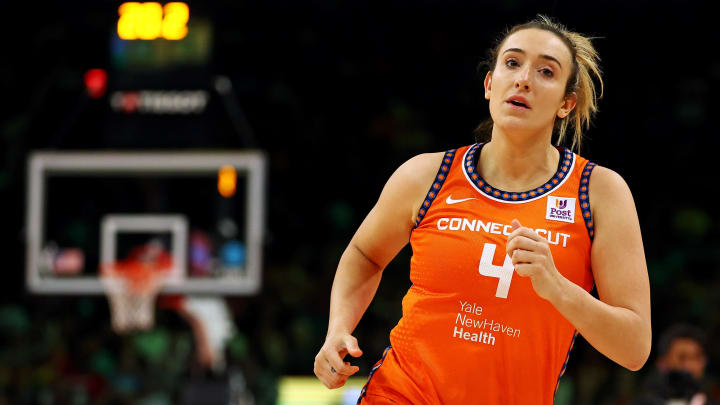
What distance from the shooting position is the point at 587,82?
2.80m

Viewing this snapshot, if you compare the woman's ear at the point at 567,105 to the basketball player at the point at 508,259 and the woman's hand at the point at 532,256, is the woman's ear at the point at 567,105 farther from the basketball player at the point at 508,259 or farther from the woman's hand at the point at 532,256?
the woman's hand at the point at 532,256

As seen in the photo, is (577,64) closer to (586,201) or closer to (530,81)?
(530,81)

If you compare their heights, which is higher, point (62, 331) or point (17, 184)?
point (17, 184)

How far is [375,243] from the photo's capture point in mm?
2787

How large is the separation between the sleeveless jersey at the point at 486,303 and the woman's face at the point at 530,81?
17 centimetres

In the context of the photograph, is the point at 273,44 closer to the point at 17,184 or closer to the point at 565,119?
the point at 17,184

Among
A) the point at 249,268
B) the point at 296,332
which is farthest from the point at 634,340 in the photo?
the point at 296,332

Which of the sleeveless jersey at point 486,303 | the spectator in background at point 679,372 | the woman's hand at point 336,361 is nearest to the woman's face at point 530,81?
the sleeveless jersey at point 486,303

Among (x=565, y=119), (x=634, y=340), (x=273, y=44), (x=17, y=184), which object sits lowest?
(x=17, y=184)

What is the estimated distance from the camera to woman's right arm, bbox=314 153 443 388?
268 cm

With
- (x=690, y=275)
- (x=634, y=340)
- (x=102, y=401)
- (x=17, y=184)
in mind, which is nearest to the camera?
(x=634, y=340)

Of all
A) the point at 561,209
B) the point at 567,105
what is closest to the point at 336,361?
the point at 561,209

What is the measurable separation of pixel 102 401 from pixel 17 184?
301 cm

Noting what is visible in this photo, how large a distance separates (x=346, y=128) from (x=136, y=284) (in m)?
3.77
